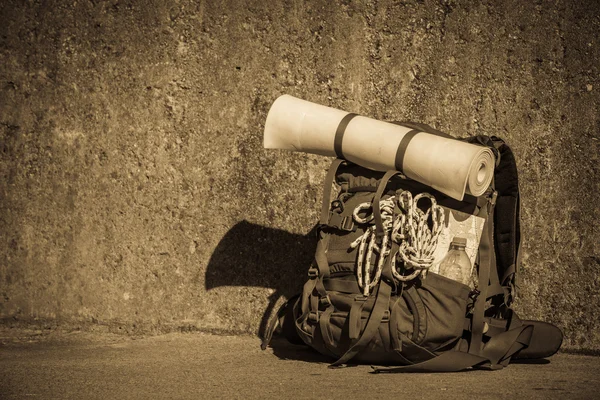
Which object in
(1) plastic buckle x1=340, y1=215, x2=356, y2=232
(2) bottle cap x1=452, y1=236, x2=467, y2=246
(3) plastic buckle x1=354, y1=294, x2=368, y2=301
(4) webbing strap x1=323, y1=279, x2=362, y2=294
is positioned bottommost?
(3) plastic buckle x1=354, y1=294, x2=368, y2=301

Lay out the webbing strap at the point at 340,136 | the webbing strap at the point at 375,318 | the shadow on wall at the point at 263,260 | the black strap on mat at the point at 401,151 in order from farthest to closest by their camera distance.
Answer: the shadow on wall at the point at 263,260 < the webbing strap at the point at 340,136 < the black strap on mat at the point at 401,151 < the webbing strap at the point at 375,318

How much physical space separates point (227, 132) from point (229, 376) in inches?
44.4

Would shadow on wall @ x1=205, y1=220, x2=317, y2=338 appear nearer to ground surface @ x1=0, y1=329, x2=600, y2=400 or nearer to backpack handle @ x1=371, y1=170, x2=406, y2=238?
ground surface @ x1=0, y1=329, x2=600, y2=400

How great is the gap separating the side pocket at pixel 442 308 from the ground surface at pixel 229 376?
0.14m

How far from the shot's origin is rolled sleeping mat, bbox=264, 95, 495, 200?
2.48m

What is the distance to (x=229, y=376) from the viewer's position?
254 centimetres

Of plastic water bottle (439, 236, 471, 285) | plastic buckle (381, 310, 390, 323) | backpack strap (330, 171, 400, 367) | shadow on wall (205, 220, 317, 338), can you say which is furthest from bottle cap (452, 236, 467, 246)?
shadow on wall (205, 220, 317, 338)

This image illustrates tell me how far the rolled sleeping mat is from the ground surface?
2.21ft

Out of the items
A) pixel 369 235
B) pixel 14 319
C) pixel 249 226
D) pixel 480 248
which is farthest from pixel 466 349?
pixel 14 319

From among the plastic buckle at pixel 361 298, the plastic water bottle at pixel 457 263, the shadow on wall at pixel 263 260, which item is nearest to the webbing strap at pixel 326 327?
the plastic buckle at pixel 361 298

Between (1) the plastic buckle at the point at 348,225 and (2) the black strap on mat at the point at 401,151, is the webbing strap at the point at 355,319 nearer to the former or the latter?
(1) the plastic buckle at the point at 348,225

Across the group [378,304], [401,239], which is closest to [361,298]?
[378,304]

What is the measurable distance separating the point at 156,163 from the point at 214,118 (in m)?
0.33

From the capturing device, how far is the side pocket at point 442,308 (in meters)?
2.47
